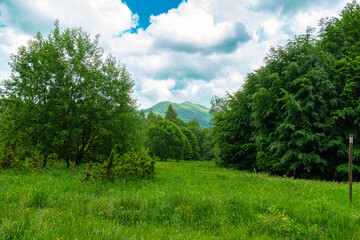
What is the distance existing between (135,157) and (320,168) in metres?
15.4

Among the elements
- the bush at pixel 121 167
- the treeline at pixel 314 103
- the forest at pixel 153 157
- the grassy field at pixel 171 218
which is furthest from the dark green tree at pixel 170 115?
the grassy field at pixel 171 218

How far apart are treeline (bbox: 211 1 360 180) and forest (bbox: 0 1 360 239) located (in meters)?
0.11

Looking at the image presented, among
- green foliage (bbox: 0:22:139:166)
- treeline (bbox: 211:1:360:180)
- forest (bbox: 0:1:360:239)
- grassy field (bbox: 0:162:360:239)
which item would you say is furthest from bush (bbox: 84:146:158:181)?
treeline (bbox: 211:1:360:180)

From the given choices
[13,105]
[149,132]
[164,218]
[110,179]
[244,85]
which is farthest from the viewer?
[149,132]

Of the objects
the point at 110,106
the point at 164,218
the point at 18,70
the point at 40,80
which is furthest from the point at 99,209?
the point at 18,70

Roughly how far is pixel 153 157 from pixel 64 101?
7712 millimetres

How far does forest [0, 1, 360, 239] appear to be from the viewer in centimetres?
453

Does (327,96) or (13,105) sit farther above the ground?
(327,96)

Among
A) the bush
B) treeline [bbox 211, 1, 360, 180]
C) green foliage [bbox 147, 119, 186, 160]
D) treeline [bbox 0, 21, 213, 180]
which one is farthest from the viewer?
green foliage [bbox 147, 119, 186, 160]

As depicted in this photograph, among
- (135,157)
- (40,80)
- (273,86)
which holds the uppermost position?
(273,86)

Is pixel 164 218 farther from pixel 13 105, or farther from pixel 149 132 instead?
pixel 149 132

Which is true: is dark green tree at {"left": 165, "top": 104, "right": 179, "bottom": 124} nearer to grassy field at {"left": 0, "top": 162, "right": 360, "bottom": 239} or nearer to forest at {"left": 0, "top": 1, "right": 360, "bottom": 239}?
forest at {"left": 0, "top": 1, "right": 360, "bottom": 239}

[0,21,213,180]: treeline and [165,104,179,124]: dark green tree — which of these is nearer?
[0,21,213,180]: treeline

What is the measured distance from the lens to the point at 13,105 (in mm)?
12781
